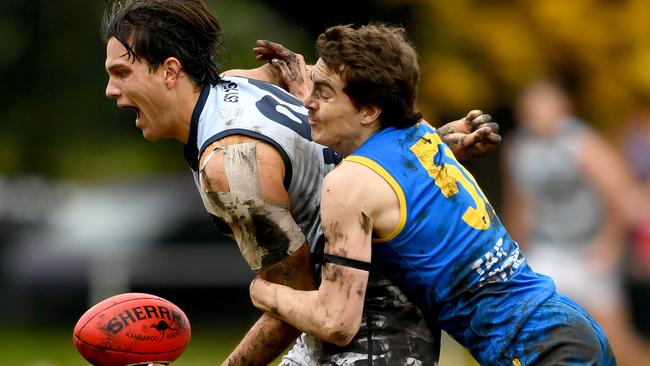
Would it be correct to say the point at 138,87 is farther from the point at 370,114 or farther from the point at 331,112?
the point at 370,114

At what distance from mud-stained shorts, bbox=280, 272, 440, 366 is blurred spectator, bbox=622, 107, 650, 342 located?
7984mm

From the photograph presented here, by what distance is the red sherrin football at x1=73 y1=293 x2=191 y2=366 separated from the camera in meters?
5.66

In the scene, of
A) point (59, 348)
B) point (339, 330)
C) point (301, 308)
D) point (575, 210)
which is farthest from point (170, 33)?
point (59, 348)

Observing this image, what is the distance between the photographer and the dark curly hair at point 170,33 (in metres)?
5.73

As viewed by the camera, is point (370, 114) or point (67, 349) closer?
point (370, 114)

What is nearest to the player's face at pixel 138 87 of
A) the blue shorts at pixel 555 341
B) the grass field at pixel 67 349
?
the blue shorts at pixel 555 341

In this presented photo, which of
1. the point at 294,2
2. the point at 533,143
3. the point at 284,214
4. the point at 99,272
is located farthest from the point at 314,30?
the point at 284,214

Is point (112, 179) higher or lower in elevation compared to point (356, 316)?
lower

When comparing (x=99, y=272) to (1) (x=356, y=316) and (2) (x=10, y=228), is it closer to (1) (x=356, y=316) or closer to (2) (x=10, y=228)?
(2) (x=10, y=228)

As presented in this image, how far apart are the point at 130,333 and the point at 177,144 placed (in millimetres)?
12250

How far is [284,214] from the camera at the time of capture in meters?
5.46

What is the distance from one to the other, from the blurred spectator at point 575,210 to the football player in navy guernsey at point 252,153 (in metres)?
5.36

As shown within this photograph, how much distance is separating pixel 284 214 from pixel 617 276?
6.68 metres

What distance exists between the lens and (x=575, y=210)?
1148cm
